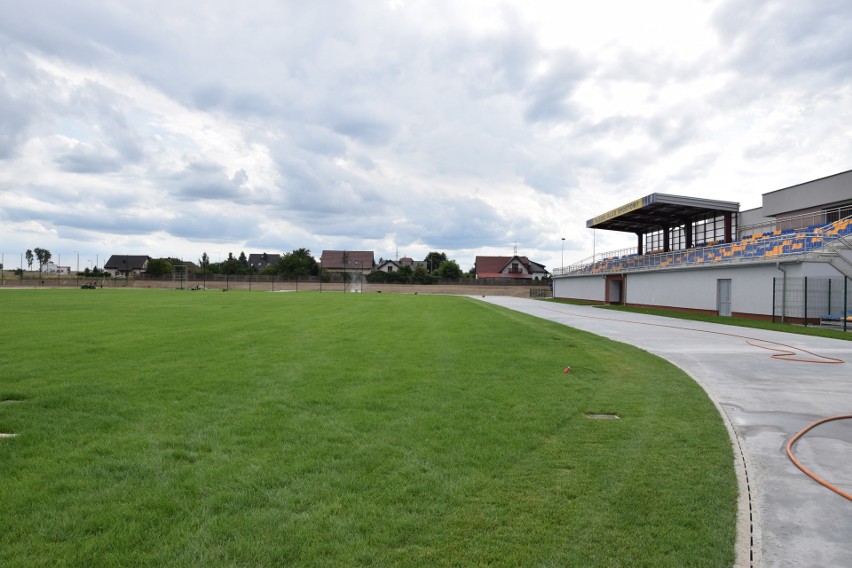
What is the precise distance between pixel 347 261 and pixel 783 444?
125m

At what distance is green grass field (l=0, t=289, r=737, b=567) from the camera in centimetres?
347

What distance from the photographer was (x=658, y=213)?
45.5m

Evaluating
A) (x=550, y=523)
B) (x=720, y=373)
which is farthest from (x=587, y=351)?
(x=550, y=523)

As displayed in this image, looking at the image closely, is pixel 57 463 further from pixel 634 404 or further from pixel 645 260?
pixel 645 260

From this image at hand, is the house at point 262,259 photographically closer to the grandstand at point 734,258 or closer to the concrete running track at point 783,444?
the grandstand at point 734,258

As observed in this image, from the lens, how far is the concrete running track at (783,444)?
3658 mm

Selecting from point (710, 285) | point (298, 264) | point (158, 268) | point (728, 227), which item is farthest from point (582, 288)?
point (158, 268)

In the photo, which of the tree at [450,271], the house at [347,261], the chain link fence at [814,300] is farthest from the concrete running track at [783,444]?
the house at [347,261]

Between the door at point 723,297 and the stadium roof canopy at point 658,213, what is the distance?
9971mm

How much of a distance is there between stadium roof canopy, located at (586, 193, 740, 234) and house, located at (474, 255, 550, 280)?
50138 millimetres

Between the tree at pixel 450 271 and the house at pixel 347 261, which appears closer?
the tree at pixel 450 271

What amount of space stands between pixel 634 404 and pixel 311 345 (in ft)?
26.9

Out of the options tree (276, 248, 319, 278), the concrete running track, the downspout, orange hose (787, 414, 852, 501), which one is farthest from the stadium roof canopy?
tree (276, 248, 319, 278)

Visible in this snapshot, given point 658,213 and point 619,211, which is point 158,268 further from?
point 658,213
